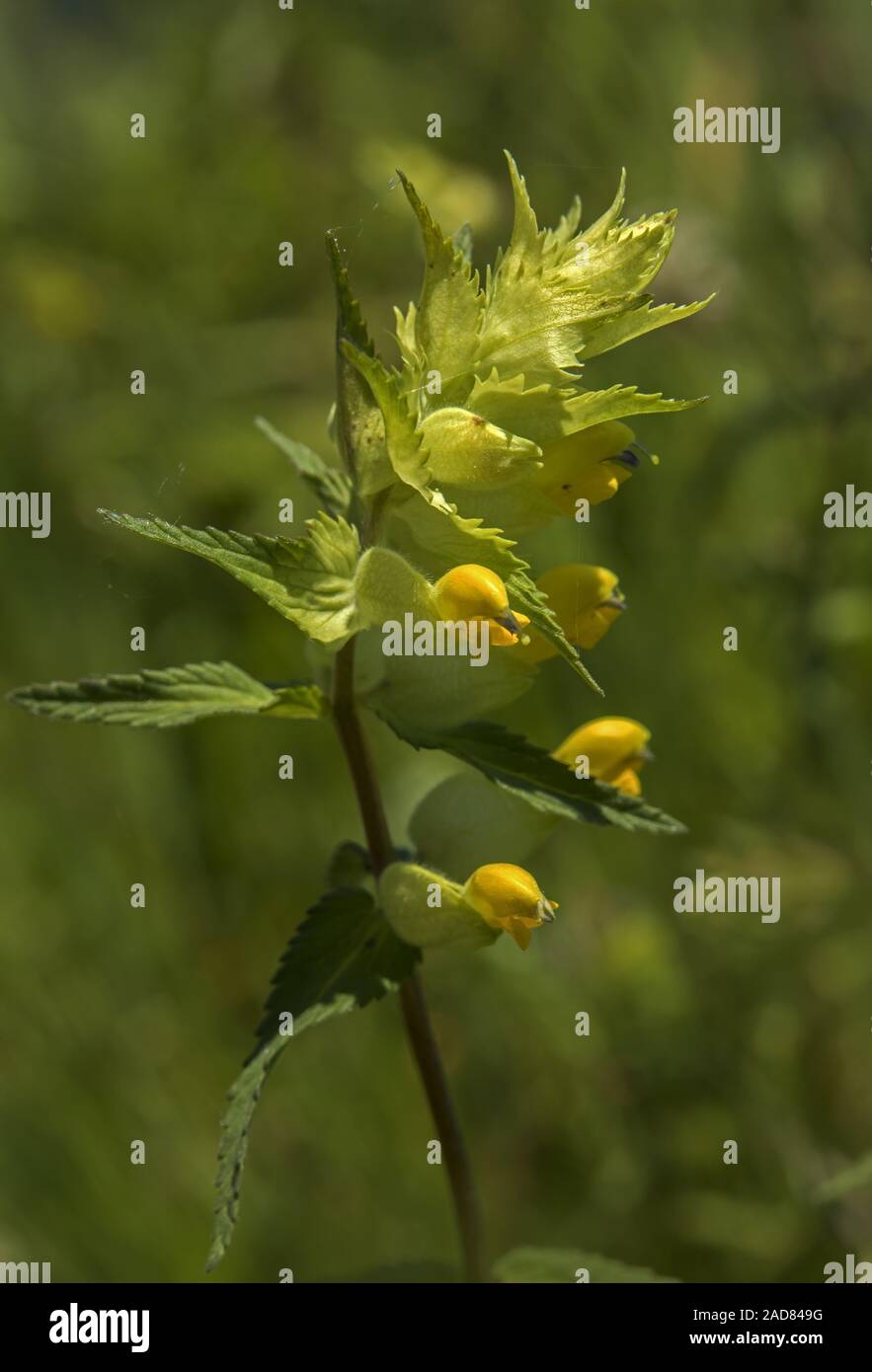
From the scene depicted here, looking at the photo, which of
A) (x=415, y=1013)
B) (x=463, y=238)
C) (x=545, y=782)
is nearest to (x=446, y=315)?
(x=463, y=238)

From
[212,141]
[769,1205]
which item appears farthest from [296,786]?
[212,141]

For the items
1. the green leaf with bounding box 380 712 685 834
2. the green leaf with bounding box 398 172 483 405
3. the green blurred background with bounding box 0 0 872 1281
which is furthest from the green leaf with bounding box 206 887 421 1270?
the green blurred background with bounding box 0 0 872 1281

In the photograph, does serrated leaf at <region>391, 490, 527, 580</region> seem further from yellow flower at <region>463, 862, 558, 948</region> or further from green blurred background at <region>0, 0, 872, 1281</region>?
green blurred background at <region>0, 0, 872, 1281</region>

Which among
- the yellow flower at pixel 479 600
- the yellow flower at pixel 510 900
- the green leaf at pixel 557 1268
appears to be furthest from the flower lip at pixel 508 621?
the green leaf at pixel 557 1268

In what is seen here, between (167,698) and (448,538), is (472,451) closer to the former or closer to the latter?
(448,538)

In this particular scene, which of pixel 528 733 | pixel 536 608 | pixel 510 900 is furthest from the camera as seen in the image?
pixel 528 733

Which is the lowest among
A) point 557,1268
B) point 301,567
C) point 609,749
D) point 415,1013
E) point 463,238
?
point 557,1268
